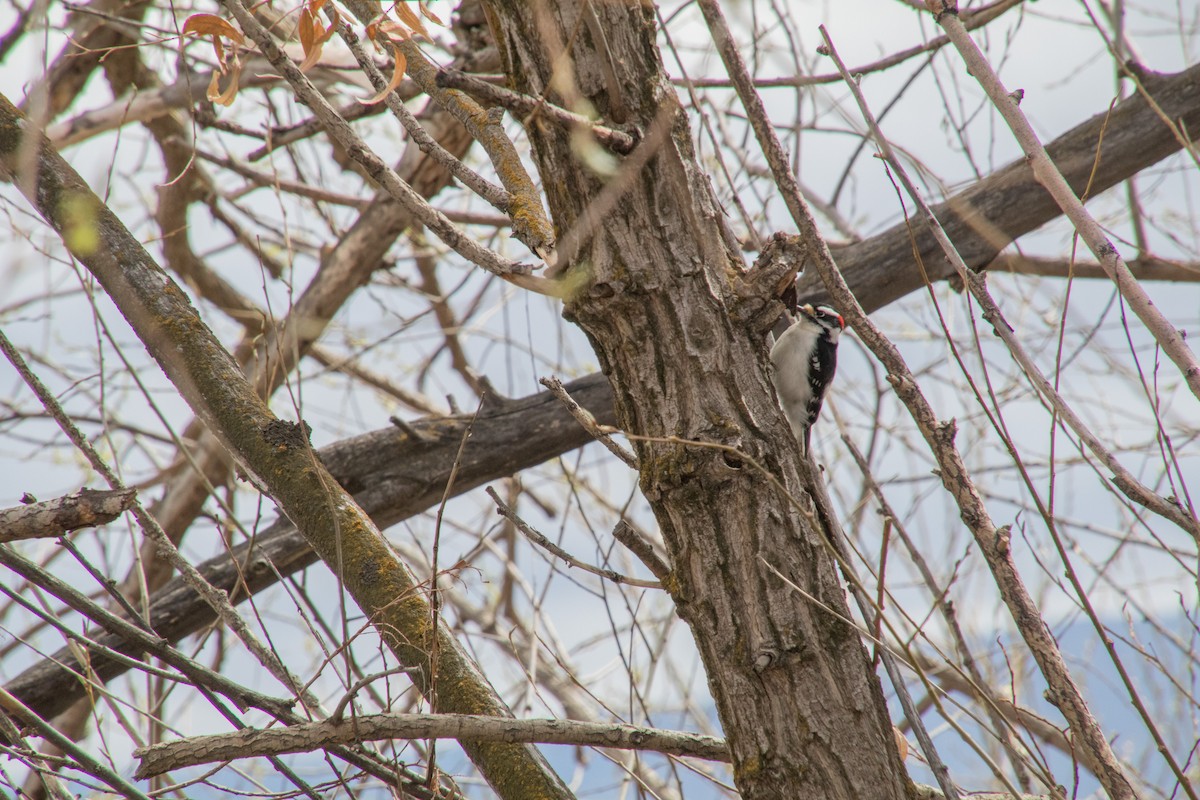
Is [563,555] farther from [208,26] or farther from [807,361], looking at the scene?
[807,361]

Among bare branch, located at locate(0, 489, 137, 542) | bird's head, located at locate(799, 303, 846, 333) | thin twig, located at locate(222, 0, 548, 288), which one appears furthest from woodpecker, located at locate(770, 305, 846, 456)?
bare branch, located at locate(0, 489, 137, 542)

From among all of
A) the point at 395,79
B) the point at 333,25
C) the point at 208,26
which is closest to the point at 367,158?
the point at 395,79

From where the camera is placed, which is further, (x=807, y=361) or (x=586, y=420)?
(x=807, y=361)

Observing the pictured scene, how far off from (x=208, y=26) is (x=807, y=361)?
11.8 feet

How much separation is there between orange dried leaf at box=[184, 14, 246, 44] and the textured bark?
533mm

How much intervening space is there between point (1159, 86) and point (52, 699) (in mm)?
4570

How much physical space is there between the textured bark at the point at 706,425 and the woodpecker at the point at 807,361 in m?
2.43

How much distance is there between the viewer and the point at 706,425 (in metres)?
1.82

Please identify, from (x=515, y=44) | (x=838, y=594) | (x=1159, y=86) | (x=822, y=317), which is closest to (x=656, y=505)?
(x=838, y=594)

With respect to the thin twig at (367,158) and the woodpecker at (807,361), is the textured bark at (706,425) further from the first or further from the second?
the woodpecker at (807,361)

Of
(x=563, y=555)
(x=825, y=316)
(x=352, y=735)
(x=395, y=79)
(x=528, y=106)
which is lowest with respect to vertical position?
(x=352, y=735)

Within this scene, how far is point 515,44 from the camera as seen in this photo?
1.95 m

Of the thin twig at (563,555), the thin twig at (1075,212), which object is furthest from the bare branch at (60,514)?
the thin twig at (1075,212)

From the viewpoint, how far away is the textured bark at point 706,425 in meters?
1.72
